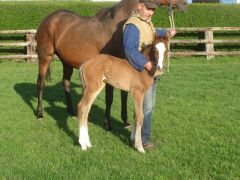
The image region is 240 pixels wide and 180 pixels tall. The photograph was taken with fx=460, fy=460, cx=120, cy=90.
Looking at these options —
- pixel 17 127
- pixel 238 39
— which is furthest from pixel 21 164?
pixel 238 39

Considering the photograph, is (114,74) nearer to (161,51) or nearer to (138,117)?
(138,117)

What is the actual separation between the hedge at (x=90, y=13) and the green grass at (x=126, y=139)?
8771 millimetres

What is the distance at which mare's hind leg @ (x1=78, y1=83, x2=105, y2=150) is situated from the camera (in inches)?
239

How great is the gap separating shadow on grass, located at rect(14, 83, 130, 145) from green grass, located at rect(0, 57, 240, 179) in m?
0.02

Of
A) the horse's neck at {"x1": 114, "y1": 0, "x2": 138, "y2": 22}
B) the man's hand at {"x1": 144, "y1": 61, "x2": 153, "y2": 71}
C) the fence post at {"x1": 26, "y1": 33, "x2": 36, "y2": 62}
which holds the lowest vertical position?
the fence post at {"x1": 26, "y1": 33, "x2": 36, "y2": 62}

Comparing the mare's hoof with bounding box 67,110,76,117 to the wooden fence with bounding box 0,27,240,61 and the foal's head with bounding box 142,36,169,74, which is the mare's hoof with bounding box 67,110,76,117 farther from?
the wooden fence with bounding box 0,27,240,61

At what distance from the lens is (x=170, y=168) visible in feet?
17.6

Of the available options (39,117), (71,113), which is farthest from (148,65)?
(71,113)

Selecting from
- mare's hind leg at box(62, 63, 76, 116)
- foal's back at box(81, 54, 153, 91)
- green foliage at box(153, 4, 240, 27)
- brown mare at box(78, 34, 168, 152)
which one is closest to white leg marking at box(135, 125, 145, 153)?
brown mare at box(78, 34, 168, 152)

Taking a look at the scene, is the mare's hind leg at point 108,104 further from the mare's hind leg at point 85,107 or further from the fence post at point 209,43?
the fence post at point 209,43

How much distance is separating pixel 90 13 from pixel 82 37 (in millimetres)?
12235

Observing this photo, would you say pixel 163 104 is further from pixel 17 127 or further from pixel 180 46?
pixel 180 46

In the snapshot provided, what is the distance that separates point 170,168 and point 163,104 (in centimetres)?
411

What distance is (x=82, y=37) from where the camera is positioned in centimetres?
824
